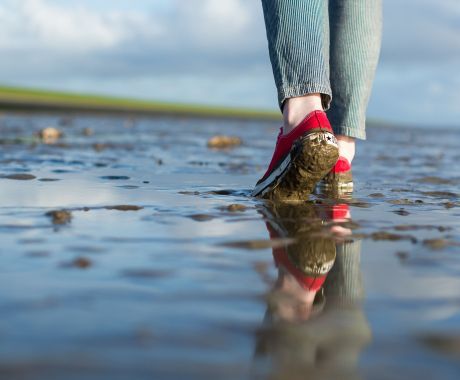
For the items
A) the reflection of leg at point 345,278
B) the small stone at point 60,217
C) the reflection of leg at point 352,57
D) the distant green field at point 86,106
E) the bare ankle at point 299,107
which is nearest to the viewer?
the reflection of leg at point 345,278

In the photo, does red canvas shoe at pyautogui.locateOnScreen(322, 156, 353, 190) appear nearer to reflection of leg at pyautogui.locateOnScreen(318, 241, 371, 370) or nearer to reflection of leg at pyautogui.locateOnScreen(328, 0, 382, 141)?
reflection of leg at pyautogui.locateOnScreen(328, 0, 382, 141)

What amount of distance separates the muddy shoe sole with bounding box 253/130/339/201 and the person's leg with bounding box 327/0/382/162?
73 centimetres

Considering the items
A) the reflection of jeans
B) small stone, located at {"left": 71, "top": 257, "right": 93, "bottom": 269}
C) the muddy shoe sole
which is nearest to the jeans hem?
the reflection of jeans

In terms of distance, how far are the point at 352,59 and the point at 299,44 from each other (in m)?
0.80

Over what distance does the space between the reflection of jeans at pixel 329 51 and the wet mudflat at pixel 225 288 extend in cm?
53

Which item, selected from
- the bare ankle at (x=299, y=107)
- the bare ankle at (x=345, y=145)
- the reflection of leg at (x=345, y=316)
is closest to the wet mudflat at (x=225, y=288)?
the reflection of leg at (x=345, y=316)

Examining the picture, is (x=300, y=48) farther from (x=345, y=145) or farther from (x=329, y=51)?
(x=345, y=145)

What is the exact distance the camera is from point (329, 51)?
3.36 metres

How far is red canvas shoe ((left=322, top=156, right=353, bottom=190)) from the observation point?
3.37 meters

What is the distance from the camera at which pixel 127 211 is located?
2.45 metres

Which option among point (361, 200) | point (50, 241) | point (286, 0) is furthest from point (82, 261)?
point (361, 200)

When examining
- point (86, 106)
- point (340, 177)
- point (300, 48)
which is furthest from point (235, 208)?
point (86, 106)

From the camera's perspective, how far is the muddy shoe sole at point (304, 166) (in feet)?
8.48

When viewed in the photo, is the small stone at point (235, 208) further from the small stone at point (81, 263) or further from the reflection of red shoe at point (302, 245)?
the small stone at point (81, 263)
